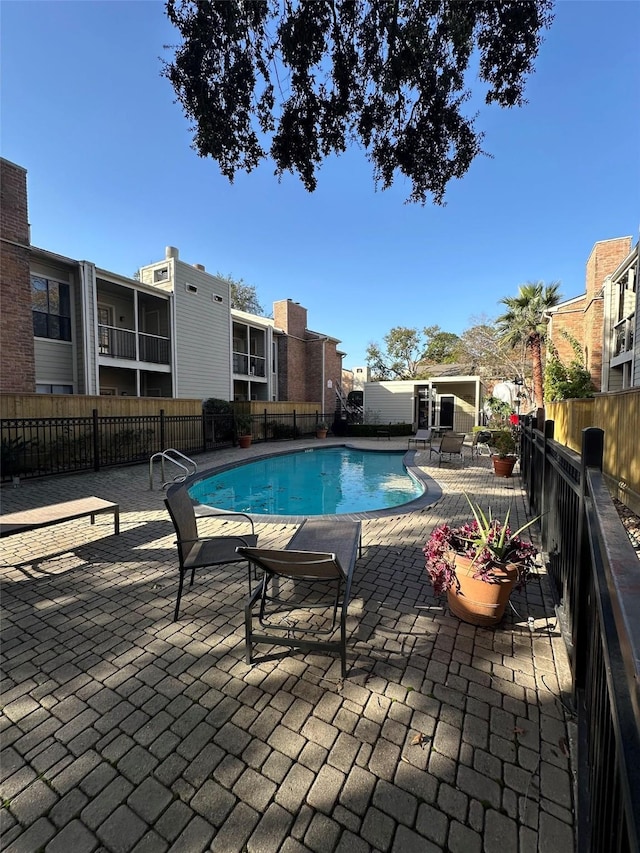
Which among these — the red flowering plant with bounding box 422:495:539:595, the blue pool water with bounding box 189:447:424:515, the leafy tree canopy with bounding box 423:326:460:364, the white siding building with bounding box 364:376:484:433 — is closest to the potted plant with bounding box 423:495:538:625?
the red flowering plant with bounding box 422:495:539:595

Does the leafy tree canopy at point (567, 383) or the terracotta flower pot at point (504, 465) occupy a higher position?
the leafy tree canopy at point (567, 383)

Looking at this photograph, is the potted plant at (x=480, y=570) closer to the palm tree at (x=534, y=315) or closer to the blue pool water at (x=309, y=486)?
the blue pool water at (x=309, y=486)

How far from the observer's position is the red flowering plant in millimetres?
2861

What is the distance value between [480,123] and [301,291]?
2183 cm

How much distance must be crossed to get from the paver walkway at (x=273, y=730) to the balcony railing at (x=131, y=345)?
13117 mm

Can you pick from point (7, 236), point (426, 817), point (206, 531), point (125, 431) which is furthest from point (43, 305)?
point (426, 817)

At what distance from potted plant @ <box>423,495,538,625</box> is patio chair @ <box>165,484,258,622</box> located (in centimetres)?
171

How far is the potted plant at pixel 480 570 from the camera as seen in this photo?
111 inches

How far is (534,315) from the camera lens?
19.9 metres

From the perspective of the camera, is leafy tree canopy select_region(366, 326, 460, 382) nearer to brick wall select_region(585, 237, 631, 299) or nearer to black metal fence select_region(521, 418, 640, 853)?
brick wall select_region(585, 237, 631, 299)

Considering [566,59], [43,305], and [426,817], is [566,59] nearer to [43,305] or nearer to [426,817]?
[426,817]

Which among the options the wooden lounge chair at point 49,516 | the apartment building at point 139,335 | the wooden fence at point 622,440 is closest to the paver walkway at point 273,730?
the wooden lounge chair at point 49,516

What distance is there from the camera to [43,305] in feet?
41.8

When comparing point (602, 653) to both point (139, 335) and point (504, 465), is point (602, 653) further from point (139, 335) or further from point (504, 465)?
point (139, 335)
